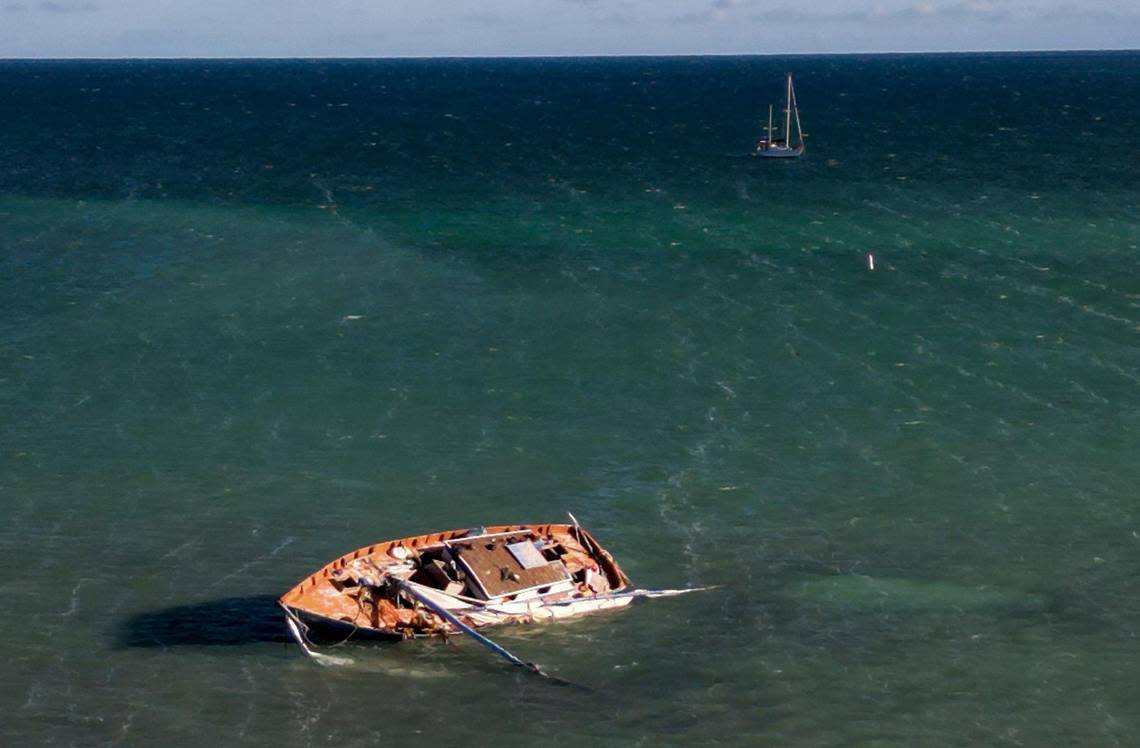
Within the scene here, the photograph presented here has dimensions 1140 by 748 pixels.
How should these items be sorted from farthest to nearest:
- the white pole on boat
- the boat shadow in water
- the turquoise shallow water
A: the boat shadow in water → the white pole on boat → the turquoise shallow water

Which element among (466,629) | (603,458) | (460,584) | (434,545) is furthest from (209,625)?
(603,458)

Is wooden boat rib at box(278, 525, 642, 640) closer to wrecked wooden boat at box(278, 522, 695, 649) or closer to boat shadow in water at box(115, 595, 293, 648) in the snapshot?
wrecked wooden boat at box(278, 522, 695, 649)

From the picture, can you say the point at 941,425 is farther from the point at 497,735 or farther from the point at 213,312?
the point at 213,312

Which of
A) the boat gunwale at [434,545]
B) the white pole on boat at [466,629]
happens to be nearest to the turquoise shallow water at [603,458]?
the white pole on boat at [466,629]

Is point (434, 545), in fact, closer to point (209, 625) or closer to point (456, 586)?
point (456, 586)

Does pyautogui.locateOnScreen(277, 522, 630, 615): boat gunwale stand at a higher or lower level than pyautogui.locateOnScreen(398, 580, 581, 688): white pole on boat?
higher

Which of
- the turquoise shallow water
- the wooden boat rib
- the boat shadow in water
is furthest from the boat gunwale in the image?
the turquoise shallow water

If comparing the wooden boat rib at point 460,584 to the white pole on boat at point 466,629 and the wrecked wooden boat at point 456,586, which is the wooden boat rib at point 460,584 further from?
the white pole on boat at point 466,629
